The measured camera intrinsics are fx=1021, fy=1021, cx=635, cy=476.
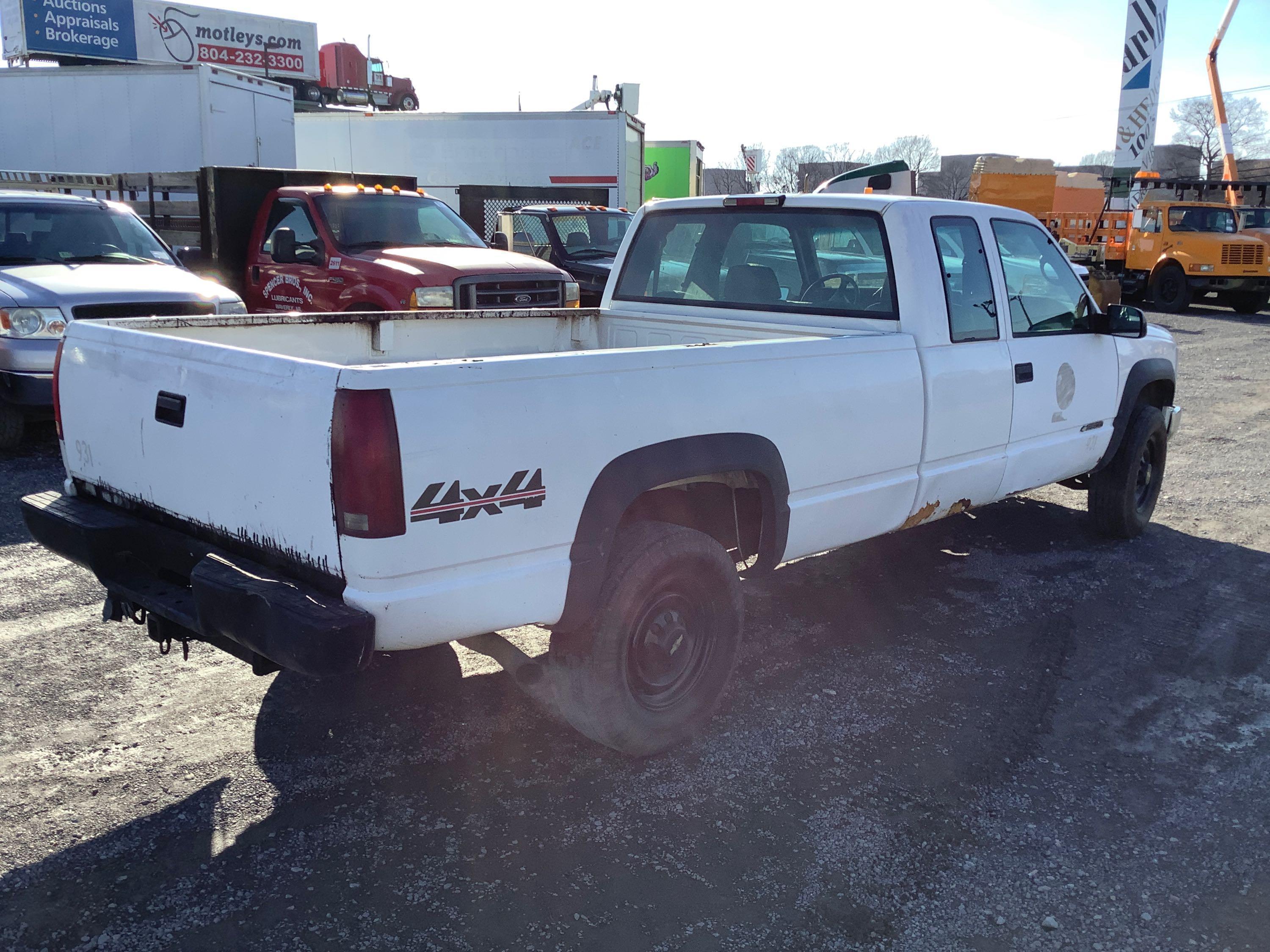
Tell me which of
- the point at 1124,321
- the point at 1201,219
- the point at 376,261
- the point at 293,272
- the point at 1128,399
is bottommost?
the point at 1128,399

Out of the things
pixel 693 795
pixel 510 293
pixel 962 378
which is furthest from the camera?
pixel 510 293

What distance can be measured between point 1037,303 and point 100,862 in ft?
15.0

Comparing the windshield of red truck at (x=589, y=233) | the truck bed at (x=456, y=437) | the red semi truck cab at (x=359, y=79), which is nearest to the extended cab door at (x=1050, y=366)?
the truck bed at (x=456, y=437)

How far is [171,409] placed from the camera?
3.13m

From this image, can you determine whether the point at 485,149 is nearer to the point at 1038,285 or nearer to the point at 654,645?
the point at 1038,285

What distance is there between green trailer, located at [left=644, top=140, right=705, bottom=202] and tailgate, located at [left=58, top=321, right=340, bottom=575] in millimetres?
29020

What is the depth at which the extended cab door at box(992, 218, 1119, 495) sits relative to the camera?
4863 mm

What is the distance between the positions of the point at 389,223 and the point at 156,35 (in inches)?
1189

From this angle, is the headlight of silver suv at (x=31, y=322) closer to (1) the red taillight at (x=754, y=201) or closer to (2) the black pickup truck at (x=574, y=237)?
(1) the red taillight at (x=754, y=201)

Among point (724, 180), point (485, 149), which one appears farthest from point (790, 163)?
point (485, 149)

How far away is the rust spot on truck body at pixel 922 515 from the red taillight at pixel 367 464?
248cm

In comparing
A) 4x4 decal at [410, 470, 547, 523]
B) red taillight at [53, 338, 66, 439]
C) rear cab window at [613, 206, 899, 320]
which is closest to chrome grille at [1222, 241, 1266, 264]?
rear cab window at [613, 206, 899, 320]

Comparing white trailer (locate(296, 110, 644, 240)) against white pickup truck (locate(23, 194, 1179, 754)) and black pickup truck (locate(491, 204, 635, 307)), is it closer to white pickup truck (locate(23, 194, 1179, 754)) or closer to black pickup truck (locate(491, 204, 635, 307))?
black pickup truck (locate(491, 204, 635, 307))

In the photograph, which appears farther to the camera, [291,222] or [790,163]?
[790,163]
